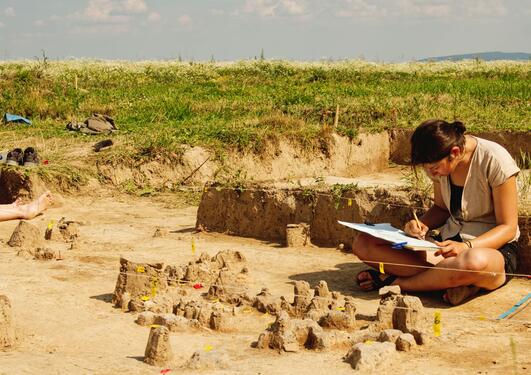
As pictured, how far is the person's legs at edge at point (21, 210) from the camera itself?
357 inches

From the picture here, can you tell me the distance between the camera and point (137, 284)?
607 cm

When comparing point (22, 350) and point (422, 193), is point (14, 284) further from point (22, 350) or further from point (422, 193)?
point (422, 193)

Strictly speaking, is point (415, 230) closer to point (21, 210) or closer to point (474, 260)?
point (474, 260)

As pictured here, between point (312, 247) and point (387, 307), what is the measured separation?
268cm

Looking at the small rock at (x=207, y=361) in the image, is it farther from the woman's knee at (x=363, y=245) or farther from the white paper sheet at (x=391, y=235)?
the woman's knee at (x=363, y=245)

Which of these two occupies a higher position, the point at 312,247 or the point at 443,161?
the point at 443,161

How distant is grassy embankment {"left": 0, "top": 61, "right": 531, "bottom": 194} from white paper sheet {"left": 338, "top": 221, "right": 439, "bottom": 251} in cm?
599

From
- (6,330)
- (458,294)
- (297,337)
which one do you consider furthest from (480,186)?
(6,330)

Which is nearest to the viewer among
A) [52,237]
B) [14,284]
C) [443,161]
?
[443,161]

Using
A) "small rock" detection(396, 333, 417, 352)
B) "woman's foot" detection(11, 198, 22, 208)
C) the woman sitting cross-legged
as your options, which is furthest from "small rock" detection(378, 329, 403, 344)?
"woman's foot" detection(11, 198, 22, 208)

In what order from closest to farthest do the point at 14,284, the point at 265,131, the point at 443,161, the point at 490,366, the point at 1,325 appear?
the point at 490,366, the point at 1,325, the point at 443,161, the point at 14,284, the point at 265,131

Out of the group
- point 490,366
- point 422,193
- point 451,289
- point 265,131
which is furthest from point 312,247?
point 265,131

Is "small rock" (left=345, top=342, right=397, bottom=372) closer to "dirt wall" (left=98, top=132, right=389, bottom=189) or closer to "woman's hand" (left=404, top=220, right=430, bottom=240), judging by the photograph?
"woman's hand" (left=404, top=220, right=430, bottom=240)

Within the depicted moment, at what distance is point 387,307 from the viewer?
5.34m
